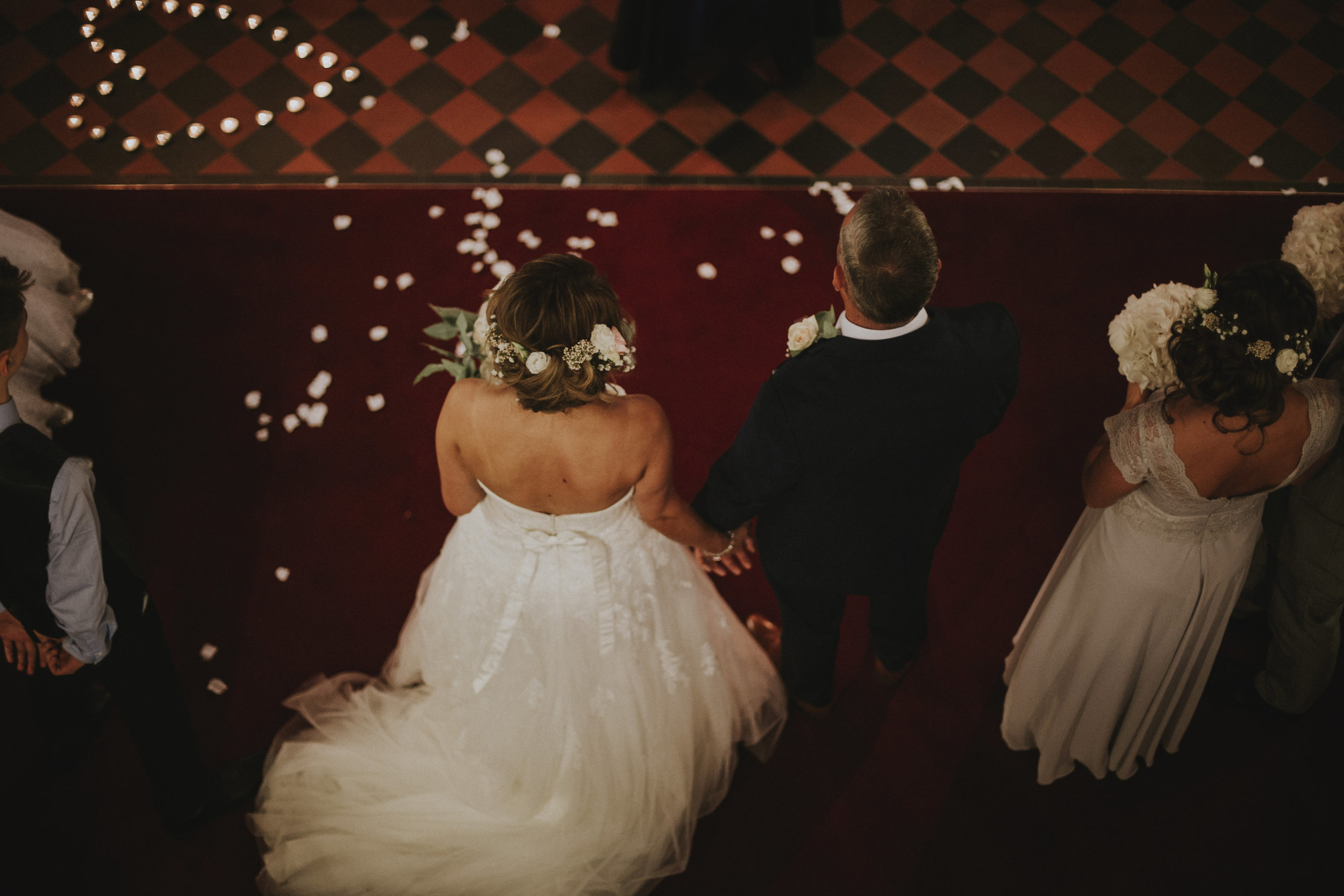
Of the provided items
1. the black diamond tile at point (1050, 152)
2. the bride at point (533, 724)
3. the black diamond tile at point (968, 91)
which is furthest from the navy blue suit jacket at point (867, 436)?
the black diamond tile at point (968, 91)

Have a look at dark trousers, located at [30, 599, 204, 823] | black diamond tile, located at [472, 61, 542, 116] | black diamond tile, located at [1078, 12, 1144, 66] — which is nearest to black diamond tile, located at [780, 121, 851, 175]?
black diamond tile, located at [472, 61, 542, 116]

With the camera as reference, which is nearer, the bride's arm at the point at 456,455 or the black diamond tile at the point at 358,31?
the bride's arm at the point at 456,455

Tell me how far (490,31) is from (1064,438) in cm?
331

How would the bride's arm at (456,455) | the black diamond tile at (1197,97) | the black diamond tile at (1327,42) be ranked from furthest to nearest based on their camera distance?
the black diamond tile at (1327,42) → the black diamond tile at (1197,97) → the bride's arm at (456,455)

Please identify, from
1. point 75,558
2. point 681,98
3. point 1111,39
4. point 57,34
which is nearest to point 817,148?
point 681,98

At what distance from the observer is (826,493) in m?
1.95

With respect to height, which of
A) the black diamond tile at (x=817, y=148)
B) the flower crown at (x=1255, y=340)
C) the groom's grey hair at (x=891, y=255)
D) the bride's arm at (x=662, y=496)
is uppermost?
the black diamond tile at (x=817, y=148)

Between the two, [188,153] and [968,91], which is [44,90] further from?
[968,91]

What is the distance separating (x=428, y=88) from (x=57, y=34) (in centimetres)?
193

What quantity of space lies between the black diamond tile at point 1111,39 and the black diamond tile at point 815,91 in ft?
4.11

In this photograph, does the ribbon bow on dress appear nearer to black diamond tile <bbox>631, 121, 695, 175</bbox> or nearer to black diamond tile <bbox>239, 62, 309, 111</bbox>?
black diamond tile <bbox>631, 121, 695, 175</bbox>

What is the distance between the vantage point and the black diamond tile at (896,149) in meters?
4.05

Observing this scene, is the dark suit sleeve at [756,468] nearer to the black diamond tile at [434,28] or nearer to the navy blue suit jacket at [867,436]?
the navy blue suit jacket at [867,436]

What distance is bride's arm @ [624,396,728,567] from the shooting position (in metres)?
1.89
